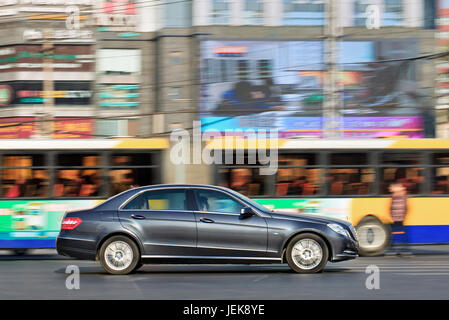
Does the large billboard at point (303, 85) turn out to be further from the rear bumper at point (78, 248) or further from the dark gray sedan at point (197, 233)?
the rear bumper at point (78, 248)

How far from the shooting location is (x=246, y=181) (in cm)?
1734

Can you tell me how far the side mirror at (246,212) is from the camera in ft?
40.0

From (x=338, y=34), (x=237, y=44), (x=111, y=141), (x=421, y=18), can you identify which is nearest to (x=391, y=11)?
(x=421, y=18)

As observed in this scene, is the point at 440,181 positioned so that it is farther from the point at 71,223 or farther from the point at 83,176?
the point at 71,223

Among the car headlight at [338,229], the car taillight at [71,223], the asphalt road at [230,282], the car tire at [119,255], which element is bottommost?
the asphalt road at [230,282]

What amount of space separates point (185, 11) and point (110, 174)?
14706 mm

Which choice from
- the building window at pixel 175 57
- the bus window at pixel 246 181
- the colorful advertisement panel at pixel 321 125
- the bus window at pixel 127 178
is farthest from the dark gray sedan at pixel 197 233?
the building window at pixel 175 57

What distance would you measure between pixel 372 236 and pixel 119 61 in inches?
645

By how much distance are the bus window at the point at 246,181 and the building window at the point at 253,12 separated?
14.5 m

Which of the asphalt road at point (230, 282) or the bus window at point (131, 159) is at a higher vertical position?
the bus window at point (131, 159)

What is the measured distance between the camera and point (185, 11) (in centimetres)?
3066

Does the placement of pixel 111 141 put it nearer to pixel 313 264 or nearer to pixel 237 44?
pixel 313 264

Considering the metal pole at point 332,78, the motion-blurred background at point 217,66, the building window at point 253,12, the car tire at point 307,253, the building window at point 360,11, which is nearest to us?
the car tire at point 307,253

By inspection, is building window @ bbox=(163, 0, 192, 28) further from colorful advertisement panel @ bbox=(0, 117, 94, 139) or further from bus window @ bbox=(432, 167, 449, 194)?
bus window @ bbox=(432, 167, 449, 194)
